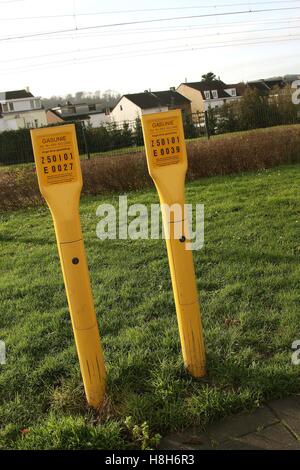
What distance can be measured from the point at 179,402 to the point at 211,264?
2.61 meters

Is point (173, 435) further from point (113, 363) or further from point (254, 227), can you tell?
point (254, 227)

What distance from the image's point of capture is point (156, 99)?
→ 72375 mm

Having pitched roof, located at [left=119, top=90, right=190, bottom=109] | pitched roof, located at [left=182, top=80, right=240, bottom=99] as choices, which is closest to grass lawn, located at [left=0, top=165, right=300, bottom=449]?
pitched roof, located at [left=119, top=90, right=190, bottom=109]

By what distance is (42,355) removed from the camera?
3910mm

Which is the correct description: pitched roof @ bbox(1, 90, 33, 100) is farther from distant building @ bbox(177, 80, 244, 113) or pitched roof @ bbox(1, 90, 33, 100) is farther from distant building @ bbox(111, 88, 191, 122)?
distant building @ bbox(177, 80, 244, 113)

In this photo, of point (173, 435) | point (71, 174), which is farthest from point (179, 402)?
point (71, 174)

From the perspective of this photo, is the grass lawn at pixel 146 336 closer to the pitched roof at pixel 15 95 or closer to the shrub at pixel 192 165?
the shrub at pixel 192 165

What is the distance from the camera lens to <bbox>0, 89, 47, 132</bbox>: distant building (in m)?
69.1

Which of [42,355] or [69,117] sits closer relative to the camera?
[42,355]

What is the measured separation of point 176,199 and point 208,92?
245 ft

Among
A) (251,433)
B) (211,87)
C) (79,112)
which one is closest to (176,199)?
(251,433)

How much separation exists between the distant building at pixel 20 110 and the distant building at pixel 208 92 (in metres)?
21.9

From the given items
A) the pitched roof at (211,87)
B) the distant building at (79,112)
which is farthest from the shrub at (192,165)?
the distant building at (79,112)

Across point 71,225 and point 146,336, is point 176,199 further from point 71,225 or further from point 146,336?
point 146,336
